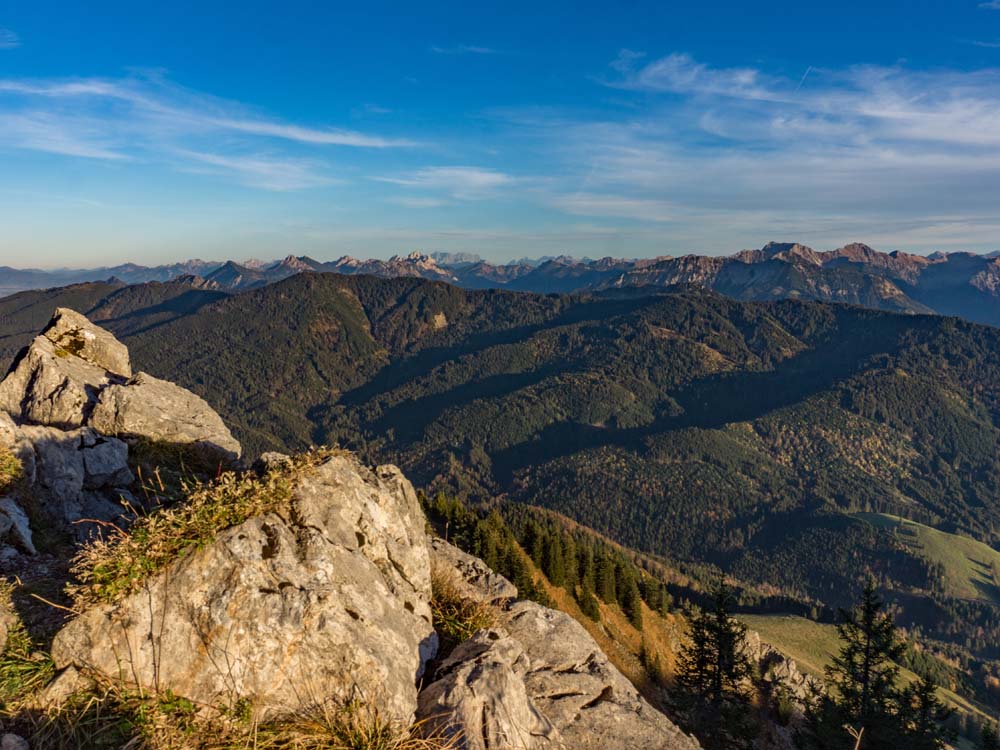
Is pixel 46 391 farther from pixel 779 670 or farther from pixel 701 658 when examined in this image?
pixel 779 670

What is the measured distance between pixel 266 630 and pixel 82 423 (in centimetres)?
2138

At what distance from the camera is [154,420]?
24.1 m

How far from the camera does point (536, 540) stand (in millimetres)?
75938

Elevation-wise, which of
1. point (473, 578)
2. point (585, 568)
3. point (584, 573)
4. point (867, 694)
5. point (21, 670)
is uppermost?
A: point (21, 670)

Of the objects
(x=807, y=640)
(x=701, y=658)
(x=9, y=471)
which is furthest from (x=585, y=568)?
(x=807, y=640)

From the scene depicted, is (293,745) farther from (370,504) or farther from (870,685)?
(870,685)

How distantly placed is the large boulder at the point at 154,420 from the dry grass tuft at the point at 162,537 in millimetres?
14382

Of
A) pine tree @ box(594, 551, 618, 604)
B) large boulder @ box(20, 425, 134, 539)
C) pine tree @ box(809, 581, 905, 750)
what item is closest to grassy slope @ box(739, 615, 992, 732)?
pine tree @ box(594, 551, 618, 604)

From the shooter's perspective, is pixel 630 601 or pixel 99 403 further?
pixel 630 601

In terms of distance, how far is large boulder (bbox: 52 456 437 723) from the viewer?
27.9 feet

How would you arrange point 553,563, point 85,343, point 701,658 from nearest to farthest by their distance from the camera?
point 85,343 < point 701,658 < point 553,563

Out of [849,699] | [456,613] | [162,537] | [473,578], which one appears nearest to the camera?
[162,537]

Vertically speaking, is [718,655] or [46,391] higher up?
[46,391]

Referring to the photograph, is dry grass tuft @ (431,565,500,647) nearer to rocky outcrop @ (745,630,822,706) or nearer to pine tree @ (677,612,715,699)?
pine tree @ (677,612,715,699)
